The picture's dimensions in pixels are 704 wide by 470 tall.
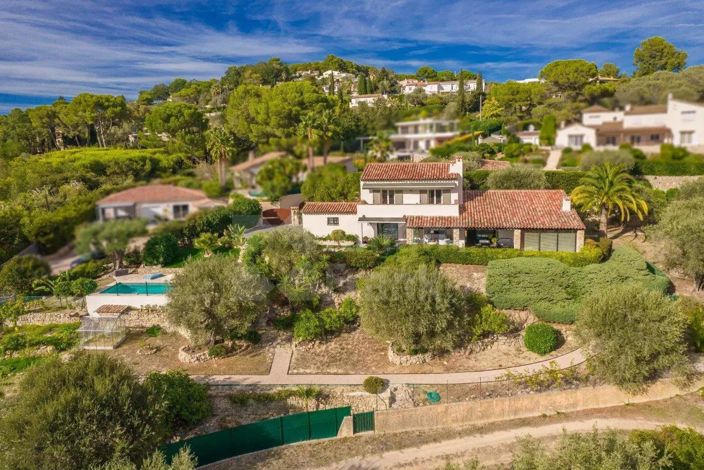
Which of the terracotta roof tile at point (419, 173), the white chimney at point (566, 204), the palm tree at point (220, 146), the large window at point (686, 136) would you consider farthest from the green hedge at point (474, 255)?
the palm tree at point (220, 146)

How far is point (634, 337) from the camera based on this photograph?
64.6 ft

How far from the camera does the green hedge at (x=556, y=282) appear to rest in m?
24.8

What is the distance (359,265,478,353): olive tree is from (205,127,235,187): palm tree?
18255mm

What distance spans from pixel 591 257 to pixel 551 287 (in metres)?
3.47

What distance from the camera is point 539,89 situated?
28.1ft

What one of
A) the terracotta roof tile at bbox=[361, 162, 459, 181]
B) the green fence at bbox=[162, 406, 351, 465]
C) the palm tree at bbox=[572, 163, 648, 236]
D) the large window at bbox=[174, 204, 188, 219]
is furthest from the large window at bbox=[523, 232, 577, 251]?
the large window at bbox=[174, 204, 188, 219]

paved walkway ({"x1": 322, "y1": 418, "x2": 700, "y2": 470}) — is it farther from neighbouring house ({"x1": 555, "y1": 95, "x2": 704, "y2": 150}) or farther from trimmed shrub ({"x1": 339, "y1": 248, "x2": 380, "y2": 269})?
neighbouring house ({"x1": 555, "y1": 95, "x2": 704, "y2": 150})

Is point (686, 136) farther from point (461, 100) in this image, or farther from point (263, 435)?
point (263, 435)

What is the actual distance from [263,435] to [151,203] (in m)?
16.5

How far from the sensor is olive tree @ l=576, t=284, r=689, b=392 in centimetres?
1952

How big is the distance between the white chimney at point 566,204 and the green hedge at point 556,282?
4.54m

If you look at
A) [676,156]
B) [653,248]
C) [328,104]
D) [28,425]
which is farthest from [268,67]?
[653,248]

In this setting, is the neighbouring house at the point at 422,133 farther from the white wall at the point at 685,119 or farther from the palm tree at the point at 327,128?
the white wall at the point at 685,119

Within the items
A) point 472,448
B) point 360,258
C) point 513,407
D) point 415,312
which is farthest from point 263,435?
point 360,258
